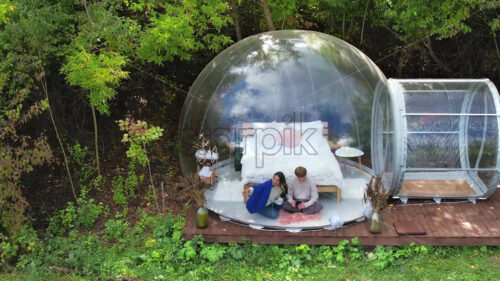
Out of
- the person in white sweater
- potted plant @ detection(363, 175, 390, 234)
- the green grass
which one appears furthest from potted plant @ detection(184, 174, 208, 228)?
potted plant @ detection(363, 175, 390, 234)

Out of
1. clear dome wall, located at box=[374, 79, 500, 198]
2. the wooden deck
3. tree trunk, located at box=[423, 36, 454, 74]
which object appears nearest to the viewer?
the wooden deck

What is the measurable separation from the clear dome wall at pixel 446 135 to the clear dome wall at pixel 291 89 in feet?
1.54

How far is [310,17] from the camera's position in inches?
384

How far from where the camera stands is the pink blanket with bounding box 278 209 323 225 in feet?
19.3

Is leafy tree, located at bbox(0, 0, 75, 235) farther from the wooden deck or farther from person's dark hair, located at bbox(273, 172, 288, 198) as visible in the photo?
person's dark hair, located at bbox(273, 172, 288, 198)

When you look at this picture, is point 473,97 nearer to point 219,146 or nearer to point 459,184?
point 459,184

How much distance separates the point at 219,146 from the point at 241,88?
92cm

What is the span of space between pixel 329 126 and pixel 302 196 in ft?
3.38

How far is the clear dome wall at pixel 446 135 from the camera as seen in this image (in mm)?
6254

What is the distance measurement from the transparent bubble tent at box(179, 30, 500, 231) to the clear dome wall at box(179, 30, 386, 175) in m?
0.01

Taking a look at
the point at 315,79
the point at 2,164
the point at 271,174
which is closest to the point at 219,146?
the point at 271,174

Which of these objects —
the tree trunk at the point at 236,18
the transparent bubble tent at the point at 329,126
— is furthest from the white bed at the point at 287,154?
the tree trunk at the point at 236,18

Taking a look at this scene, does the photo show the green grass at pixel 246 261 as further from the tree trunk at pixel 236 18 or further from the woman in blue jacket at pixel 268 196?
the tree trunk at pixel 236 18

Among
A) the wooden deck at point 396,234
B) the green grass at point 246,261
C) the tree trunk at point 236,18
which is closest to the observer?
the green grass at point 246,261
